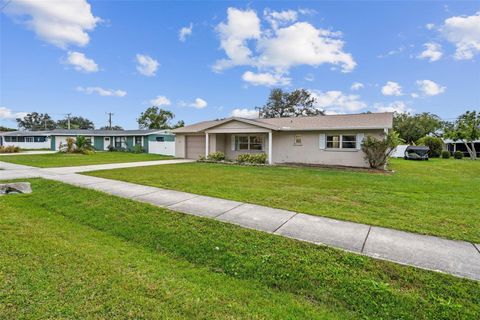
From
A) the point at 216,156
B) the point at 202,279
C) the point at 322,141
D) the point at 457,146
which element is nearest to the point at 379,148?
the point at 322,141

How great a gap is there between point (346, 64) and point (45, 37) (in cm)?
2068

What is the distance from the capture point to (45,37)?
15.0 meters

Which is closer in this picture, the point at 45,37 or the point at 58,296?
the point at 58,296

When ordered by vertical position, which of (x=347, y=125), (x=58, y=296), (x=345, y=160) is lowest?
(x=58, y=296)

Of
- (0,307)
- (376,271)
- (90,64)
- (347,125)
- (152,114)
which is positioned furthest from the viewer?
(152,114)

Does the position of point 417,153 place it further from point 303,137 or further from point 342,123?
point 303,137

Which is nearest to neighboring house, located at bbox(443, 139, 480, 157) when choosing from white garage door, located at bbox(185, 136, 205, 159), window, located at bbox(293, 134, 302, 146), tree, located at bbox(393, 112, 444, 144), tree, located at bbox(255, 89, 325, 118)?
tree, located at bbox(393, 112, 444, 144)

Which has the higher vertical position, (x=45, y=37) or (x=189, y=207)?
(x=45, y=37)

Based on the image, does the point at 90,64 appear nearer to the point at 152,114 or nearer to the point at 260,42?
the point at 260,42

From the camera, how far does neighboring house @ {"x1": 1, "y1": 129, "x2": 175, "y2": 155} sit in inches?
1088

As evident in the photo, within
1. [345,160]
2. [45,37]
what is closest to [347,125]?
[345,160]

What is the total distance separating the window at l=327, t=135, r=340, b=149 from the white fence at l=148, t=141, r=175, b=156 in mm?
15556

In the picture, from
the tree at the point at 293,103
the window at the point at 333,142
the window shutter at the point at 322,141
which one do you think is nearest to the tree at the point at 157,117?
the tree at the point at 293,103

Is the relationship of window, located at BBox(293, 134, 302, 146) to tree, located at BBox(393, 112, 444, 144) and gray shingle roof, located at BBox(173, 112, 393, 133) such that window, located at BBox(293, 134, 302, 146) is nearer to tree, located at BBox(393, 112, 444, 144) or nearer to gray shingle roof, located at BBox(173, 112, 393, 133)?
gray shingle roof, located at BBox(173, 112, 393, 133)
